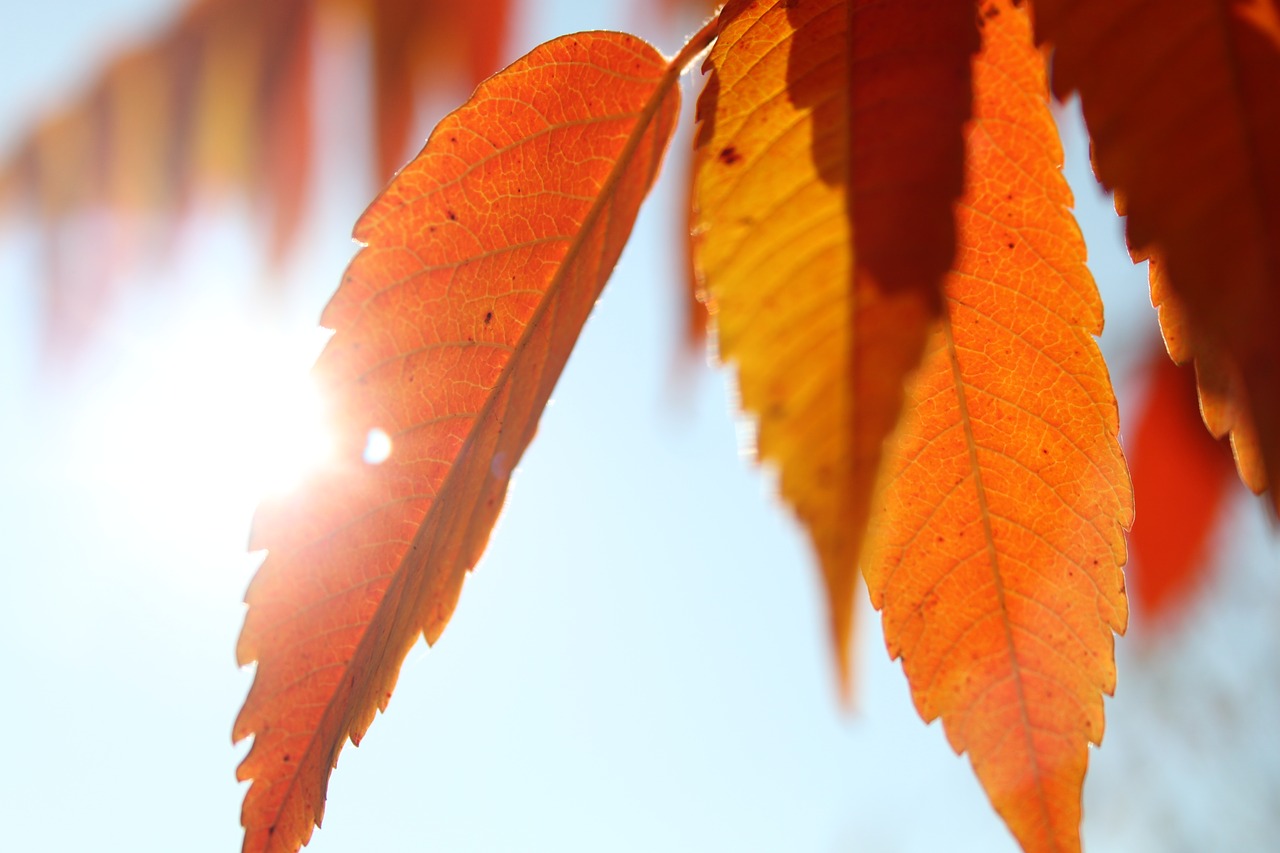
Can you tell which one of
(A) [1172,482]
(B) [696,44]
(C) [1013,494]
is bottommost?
(C) [1013,494]

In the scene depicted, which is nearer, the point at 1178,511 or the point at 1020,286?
the point at 1020,286

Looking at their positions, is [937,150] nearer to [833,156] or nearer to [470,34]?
[833,156]

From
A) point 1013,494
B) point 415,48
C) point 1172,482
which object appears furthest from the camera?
point 1172,482

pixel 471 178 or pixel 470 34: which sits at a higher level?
pixel 470 34

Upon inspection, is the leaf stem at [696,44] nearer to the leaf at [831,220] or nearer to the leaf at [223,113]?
the leaf at [831,220]

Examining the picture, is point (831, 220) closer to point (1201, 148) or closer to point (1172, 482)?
point (1201, 148)

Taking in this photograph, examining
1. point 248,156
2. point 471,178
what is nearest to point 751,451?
point 471,178

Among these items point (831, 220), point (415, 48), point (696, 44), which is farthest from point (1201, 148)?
point (415, 48)
